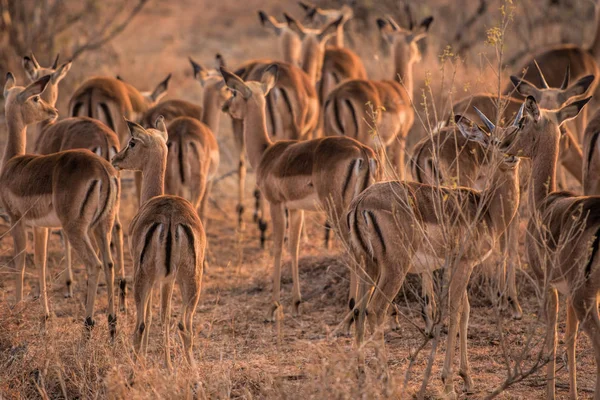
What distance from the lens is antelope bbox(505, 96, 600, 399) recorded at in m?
4.30

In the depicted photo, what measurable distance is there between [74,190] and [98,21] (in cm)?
936

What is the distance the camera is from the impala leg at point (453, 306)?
488cm

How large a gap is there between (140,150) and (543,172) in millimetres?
2633

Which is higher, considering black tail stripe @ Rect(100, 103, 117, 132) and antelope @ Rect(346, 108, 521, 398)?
black tail stripe @ Rect(100, 103, 117, 132)

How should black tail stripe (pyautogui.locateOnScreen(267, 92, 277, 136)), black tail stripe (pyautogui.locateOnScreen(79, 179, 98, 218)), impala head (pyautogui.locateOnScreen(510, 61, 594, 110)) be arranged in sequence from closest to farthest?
black tail stripe (pyautogui.locateOnScreen(79, 179, 98, 218)), impala head (pyautogui.locateOnScreen(510, 61, 594, 110)), black tail stripe (pyautogui.locateOnScreen(267, 92, 277, 136))

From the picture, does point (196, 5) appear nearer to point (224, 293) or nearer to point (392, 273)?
point (224, 293)

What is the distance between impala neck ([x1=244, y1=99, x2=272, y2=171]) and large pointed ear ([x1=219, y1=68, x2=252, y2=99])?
7 centimetres

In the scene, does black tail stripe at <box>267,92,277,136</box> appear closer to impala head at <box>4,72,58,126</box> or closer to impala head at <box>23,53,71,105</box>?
impala head at <box>23,53,71,105</box>

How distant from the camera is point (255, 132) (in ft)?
24.1

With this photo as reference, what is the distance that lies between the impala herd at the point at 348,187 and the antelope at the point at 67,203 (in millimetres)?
12

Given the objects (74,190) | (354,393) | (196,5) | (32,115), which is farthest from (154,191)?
(196,5)

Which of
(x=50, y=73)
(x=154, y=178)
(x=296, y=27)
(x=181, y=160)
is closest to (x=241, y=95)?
(x=181, y=160)

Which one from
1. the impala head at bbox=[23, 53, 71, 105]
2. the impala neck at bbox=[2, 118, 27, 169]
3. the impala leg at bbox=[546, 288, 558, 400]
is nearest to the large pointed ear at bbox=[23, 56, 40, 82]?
the impala head at bbox=[23, 53, 71, 105]

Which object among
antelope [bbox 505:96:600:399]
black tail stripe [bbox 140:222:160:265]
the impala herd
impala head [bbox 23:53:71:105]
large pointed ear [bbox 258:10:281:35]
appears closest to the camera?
antelope [bbox 505:96:600:399]
